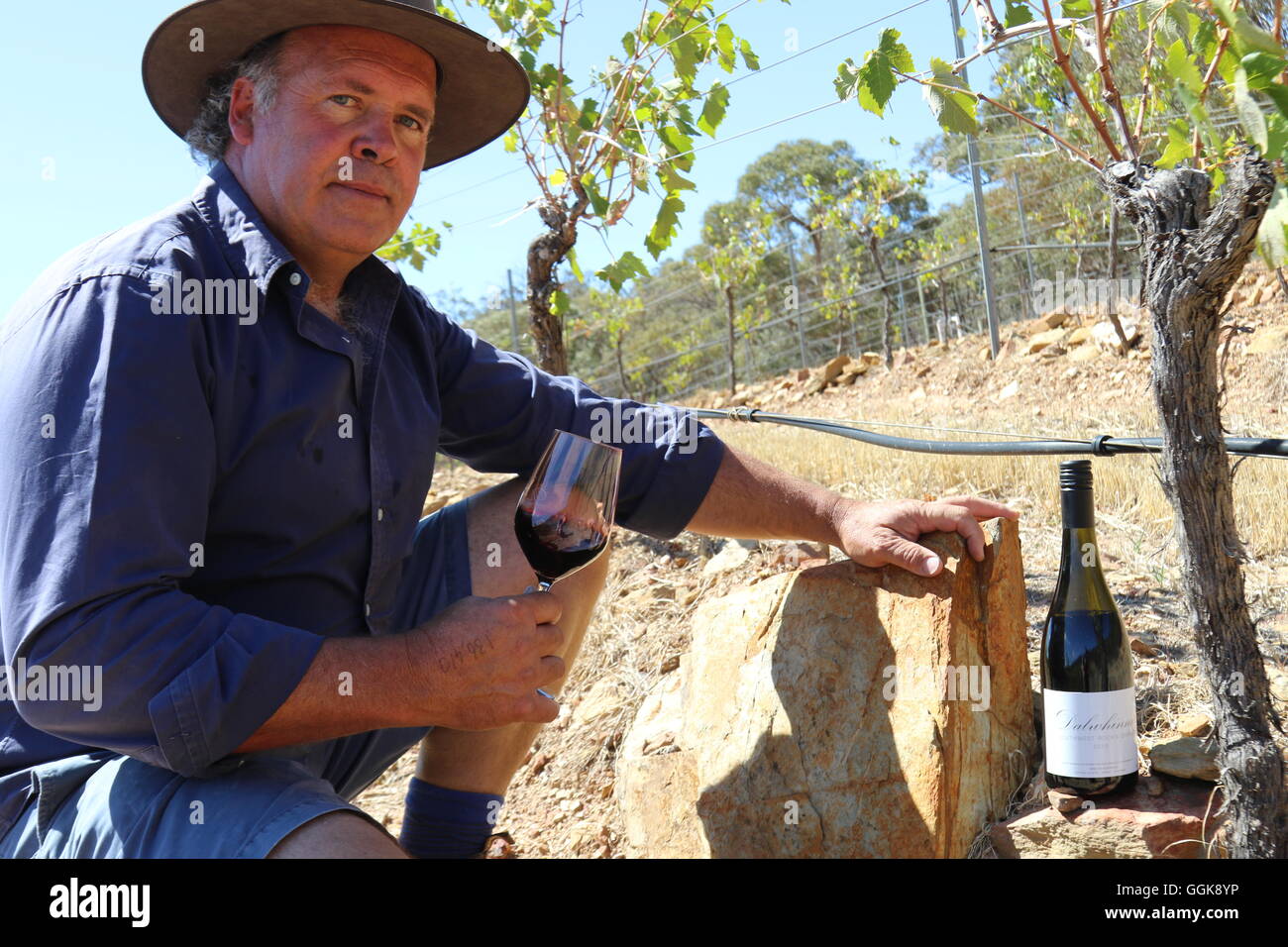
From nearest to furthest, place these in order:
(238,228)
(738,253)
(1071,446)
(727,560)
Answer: (238,228) → (1071,446) → (727,560) → (738,253)

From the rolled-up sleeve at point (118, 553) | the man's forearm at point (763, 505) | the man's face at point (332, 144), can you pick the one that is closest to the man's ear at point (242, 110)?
the man's face at point (332, 144)

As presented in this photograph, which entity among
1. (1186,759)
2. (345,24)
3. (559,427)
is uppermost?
(345,24)

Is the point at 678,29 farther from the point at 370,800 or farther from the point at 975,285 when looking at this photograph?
the point at 975,285

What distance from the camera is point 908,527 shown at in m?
2.27

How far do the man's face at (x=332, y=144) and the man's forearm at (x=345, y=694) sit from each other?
0.91 metres

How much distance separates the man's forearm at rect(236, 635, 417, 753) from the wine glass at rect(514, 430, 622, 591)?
308 millimetres

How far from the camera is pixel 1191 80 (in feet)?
4.09

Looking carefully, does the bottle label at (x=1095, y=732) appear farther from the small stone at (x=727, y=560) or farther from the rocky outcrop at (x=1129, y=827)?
the small stone at (x=727, y=560)

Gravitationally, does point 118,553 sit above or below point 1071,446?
below

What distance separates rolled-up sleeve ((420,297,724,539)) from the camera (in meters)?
2.50

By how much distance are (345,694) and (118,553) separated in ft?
1.34

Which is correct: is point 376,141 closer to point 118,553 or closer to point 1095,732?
point 118,553

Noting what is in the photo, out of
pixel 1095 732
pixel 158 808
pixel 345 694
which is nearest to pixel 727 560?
pixel 1095 732

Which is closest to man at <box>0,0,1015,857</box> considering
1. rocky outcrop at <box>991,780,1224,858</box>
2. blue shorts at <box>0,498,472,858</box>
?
blue shorts at <box>0,498,472,858</box>
